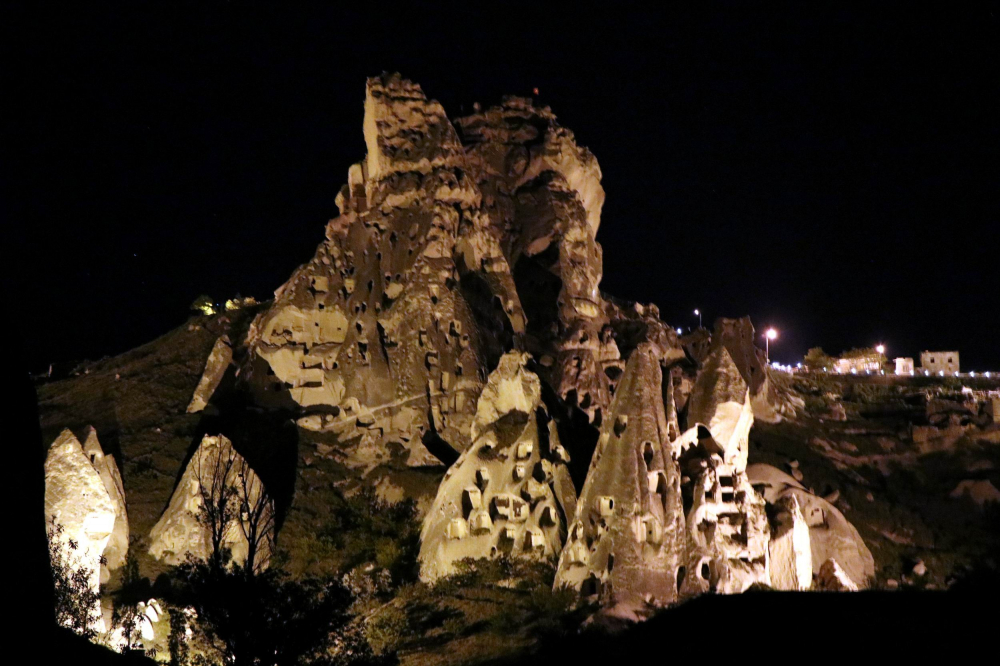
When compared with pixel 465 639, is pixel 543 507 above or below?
above

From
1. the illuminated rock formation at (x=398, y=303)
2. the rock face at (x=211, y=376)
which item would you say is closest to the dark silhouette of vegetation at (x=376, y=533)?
the illuminated rock formation at (x=398, y=303)

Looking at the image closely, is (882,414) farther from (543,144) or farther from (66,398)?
(66,398)

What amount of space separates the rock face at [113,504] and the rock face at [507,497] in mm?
11206

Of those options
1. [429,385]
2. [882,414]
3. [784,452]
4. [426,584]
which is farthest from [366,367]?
[882,414]

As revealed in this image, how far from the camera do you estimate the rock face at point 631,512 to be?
2142 cm

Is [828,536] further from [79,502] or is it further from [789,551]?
[79,502]

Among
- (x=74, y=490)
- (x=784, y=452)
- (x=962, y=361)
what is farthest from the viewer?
(x=962, y=361)

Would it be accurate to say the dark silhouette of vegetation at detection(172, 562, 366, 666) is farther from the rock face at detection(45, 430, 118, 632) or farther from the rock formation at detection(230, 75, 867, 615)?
the rock face at detection(45, 430, 118, 632)

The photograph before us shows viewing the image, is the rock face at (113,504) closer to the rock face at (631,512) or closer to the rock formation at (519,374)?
the rock formation at (519,374)

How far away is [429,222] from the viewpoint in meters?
42.4

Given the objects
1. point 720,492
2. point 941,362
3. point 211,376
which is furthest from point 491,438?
point 941,362

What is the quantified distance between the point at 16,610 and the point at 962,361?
12195 cm

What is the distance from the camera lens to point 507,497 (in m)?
26.1

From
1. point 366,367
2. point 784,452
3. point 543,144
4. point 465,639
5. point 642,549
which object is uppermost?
point 543,144
